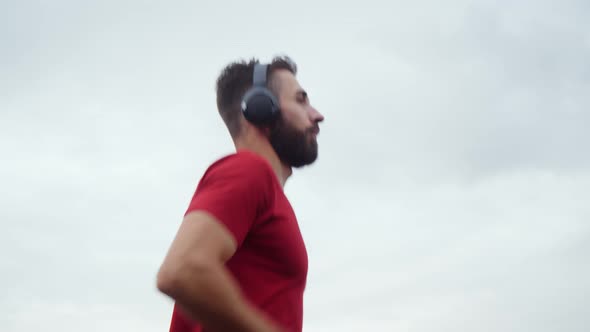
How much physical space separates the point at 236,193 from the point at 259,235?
9.9 inches

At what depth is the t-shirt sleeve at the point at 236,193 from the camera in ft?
8.09

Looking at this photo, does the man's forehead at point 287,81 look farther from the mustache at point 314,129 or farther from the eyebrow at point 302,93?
the mustache at point 314,129

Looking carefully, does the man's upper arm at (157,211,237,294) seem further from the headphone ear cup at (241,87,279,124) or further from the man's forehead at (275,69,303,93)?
the man's forehead at (275,69,303,93)

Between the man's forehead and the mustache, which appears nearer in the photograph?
the mustache

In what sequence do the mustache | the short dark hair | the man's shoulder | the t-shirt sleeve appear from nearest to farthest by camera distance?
the t-shirt sleeve, the man's shoulder, the mustache, the short dark hair

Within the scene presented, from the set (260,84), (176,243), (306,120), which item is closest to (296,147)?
(306,120)

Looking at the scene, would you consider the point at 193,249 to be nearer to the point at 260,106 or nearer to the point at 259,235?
the point at 259,235

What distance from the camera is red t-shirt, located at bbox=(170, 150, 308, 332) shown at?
2516 mm

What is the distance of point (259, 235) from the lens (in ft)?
8.79

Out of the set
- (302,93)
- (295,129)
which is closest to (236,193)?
(295,129)

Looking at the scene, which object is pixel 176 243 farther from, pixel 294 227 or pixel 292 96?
pixel 292 96

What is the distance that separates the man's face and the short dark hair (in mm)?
88

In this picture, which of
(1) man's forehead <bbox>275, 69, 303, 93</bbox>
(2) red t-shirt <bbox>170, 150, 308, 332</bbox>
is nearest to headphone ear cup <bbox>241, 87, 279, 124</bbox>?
(1) man's forehead <bbox>275, 69, 303, 93</bbox>

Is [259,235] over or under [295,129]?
under
